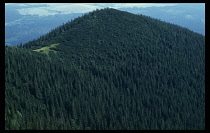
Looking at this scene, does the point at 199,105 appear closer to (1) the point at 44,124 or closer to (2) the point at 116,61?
(2) the point at 116,61

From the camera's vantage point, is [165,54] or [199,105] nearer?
[199,105]

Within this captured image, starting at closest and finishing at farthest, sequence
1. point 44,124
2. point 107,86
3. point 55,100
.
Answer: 1. point 44,124
2. point 55,100
3. point 107,86

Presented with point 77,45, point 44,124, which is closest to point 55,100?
point 44,124

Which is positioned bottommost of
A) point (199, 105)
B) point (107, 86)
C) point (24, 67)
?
point (199, 105)

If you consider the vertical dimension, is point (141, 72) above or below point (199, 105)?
above

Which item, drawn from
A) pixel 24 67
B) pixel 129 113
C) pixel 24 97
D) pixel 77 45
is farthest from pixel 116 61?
pixel 24 97

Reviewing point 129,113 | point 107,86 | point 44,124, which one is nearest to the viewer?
point 44,124

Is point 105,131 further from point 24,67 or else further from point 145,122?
point 24,67
